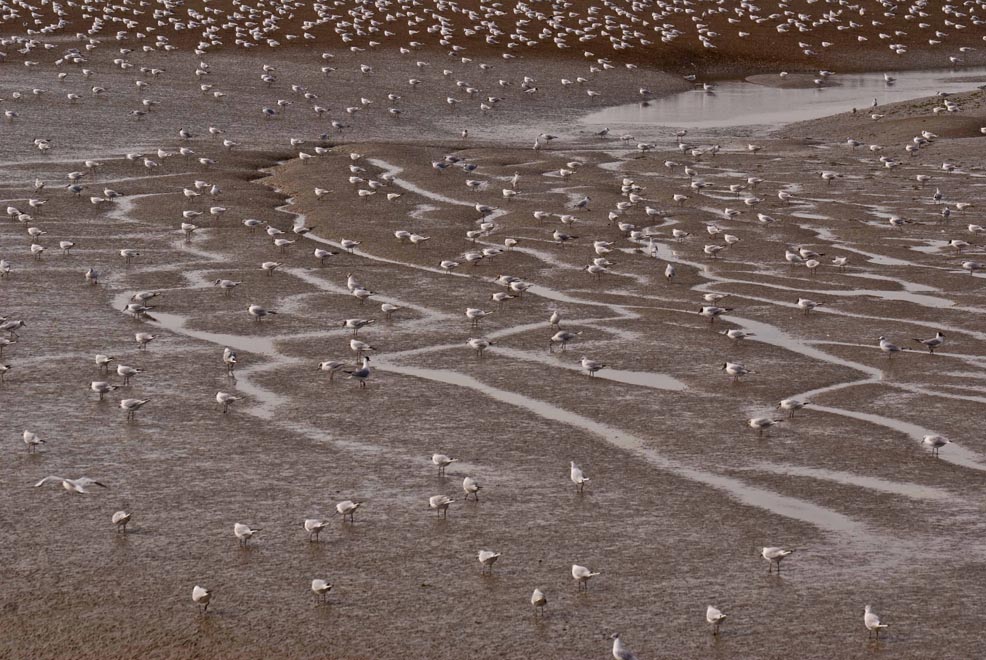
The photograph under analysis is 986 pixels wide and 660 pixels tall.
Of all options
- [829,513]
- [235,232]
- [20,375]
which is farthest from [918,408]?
[235,232]

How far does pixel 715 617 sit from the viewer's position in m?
17.4

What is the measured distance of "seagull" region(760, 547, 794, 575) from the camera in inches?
756

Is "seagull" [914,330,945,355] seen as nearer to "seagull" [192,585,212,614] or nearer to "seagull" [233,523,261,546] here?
"seagull" [233,523,261,546]

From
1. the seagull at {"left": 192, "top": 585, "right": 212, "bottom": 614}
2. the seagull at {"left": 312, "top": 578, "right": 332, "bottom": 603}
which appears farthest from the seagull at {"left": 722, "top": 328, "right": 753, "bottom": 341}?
the seagull at {"left": 192, "top": 585, "right": 212, "bottom": 614}

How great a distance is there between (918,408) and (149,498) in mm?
13877

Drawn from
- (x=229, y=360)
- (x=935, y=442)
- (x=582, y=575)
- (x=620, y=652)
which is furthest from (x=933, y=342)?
(x=620, y=652)

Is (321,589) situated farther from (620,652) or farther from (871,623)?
(871,623)

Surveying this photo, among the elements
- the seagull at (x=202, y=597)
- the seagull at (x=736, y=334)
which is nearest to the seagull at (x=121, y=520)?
the seagull at (x=202, y=597)

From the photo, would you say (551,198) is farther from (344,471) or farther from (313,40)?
(313,40)

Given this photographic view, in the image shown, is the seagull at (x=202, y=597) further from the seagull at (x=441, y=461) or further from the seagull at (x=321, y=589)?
the seagull at (x=441, y=461)

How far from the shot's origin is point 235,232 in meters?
41.8

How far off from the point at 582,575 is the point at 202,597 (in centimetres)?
480

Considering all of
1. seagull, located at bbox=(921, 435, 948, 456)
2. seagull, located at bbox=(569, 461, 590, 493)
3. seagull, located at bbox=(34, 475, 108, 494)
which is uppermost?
seagull, located at bbox=(34, 475, 108, 494)

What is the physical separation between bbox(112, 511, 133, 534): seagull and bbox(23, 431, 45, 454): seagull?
3963 mm
